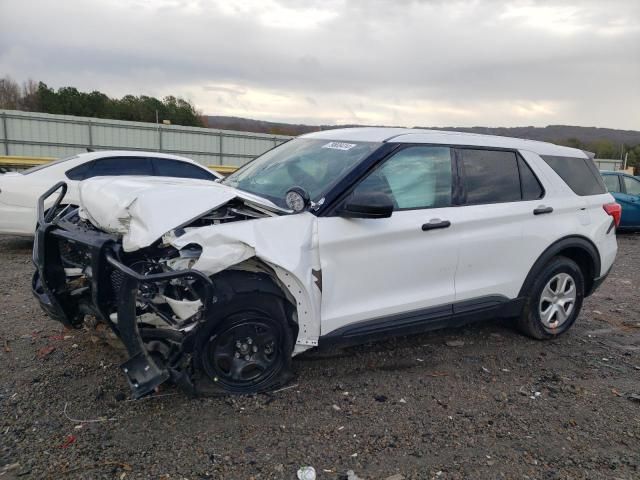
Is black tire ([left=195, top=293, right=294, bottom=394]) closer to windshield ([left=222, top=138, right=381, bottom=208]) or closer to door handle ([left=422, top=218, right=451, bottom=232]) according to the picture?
windshield ([left=222, top=138, right=381, bottom=208])

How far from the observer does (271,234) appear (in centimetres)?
321

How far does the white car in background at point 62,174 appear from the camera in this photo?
696 centimetres

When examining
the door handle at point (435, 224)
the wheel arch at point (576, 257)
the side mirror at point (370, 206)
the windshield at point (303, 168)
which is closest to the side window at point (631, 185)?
the wheel arch at point (576, 257)

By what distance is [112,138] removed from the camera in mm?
21406

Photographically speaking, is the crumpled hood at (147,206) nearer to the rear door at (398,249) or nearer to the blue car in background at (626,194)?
the rear door at (398,249)

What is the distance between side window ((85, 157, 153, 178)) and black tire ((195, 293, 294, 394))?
5110mm

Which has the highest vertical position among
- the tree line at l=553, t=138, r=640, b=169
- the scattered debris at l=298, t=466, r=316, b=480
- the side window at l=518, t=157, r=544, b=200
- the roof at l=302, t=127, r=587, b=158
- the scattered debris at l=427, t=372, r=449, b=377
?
the tree line at l=553, t=138, r=640, b=169

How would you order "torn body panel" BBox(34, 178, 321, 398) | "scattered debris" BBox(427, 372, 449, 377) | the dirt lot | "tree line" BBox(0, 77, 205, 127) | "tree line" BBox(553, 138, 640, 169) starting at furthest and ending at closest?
1. "tree line" BBox(553, 138, 640, 169)
2. "tree line" BBox(0, 77, 205, 127)
3. "scattered debris" BBox(427, 372, 449, 377)
4. "torn body panel" BBox(34, 178, 321, 398)
5. the dirt lot

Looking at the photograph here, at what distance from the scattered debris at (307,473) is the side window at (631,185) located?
11.8 m

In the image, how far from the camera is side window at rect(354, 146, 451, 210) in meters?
3.73

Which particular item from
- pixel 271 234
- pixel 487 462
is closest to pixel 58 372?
pixel 271 234

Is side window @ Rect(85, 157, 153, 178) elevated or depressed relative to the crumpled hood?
elevated

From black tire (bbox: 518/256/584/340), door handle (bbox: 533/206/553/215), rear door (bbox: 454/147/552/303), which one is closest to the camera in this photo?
rear door (bbox: 454/147/552/303)

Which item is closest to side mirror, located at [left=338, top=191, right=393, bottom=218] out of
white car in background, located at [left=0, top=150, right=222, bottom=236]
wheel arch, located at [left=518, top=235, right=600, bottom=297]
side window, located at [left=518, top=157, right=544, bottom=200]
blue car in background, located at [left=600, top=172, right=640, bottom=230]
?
side window, located at [left=518, top=157, right=544, bottom=200]
